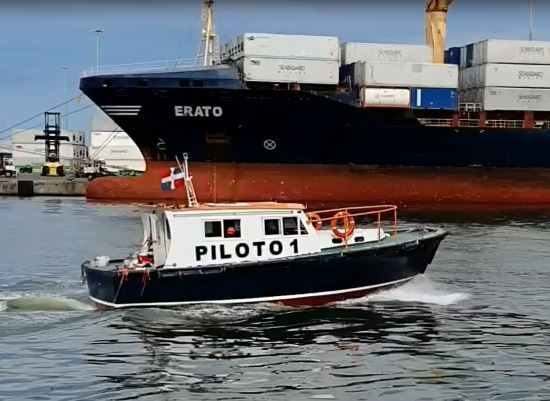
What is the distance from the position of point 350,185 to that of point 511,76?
494 inches

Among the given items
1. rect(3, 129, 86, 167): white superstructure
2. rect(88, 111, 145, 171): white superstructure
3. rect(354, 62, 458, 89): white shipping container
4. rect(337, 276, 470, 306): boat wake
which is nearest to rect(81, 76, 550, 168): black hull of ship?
rect(354, 62, 458, 89): white shipping container

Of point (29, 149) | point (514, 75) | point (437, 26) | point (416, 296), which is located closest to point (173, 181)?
point (416, 296)

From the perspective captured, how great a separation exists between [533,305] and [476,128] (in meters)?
31.2

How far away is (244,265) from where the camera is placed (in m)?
18.1

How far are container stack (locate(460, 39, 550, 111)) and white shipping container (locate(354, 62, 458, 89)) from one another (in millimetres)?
2931

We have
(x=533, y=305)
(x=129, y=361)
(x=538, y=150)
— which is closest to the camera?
(x=129, y=361)

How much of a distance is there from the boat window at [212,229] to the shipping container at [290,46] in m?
30.5

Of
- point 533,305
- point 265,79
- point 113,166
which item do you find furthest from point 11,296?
point 113,166

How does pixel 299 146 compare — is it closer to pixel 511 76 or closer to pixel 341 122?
pixel 341 122

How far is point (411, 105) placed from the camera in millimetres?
→ 48375

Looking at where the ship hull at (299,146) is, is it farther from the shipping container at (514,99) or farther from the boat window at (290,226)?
the boat window at (290,226)

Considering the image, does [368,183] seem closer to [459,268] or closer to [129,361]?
[459,268]

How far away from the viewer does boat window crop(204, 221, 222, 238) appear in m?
18.5

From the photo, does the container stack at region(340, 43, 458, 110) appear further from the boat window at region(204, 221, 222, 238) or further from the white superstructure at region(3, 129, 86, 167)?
the white superstructure at region(3, 129, 86, 167)
